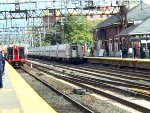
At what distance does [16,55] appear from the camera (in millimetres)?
52125

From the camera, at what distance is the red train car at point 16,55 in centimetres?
5203

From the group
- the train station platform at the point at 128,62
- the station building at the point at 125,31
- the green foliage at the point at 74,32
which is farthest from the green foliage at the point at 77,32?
the train station platform at the point at 128,62

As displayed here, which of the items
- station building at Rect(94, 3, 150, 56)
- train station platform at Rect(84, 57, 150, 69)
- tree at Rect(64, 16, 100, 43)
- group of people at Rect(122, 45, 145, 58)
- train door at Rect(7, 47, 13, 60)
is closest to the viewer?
train station platform at Rect(84, 57, 150, 69)

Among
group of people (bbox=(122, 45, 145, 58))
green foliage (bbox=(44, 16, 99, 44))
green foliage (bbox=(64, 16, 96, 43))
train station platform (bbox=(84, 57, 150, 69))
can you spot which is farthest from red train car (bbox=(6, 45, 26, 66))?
green foliage (bbox=(64, 16, 96, 43))

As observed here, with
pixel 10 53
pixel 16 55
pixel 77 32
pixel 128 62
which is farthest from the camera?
pixel 77 32

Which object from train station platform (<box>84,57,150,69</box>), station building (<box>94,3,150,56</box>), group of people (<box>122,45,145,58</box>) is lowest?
train station platform (<box>84,57,150,69</box>)

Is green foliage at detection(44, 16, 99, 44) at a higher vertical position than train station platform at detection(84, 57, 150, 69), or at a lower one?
higher

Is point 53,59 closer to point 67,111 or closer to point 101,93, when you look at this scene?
point 101,93

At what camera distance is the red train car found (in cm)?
5203

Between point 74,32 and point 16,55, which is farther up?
point 74,32

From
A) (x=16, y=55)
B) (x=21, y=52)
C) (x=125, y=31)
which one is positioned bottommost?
(x=16, y=55)

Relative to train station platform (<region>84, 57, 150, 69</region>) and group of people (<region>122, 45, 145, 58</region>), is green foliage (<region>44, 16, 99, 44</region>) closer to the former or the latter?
train station platform (<region>84, 57, 150, 69</region>)

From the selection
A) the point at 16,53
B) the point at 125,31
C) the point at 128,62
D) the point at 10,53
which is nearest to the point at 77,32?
the point at 125,31

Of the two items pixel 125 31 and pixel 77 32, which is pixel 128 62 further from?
pixel 77 32
